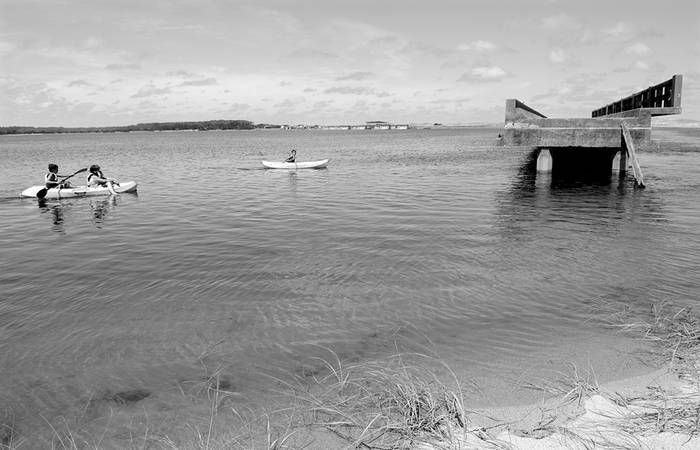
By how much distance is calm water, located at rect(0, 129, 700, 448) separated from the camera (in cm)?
688

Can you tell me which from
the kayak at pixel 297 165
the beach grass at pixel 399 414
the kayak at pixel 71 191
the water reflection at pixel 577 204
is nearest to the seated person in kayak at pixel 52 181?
the kayak at pixel 71 191

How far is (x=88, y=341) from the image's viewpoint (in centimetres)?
816

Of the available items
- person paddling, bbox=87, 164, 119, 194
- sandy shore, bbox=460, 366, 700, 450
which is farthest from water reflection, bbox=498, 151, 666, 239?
person paddling, bbox=87, 164, 119, 194

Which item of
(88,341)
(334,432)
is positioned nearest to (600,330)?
(334,432)

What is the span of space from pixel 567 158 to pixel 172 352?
34.1 m

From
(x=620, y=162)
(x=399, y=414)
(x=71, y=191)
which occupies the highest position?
(x=620, y=162)

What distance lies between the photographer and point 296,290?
1041 centimetres

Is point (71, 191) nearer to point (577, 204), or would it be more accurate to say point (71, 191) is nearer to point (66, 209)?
point (66, 209)

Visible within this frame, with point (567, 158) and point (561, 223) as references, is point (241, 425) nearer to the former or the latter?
point (561, 223)

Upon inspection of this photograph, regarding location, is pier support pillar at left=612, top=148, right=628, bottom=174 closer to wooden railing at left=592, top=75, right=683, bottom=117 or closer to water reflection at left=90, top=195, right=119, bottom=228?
wooden railing at left=592, top=75, right=683, bottom=117

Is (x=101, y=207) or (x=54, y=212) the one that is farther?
(x=101, y=207)

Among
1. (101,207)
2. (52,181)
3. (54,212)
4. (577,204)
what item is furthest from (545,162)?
(52,181)

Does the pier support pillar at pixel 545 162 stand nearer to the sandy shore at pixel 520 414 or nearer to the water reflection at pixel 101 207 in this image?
the water reflection at pixel 101 207

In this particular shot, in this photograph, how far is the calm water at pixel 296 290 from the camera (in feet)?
22.6
